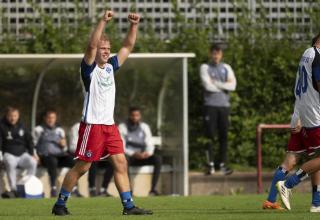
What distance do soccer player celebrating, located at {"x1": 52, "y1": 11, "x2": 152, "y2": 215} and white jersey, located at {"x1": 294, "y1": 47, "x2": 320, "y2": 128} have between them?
2.09m

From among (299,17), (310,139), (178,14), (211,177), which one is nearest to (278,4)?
(299,17)

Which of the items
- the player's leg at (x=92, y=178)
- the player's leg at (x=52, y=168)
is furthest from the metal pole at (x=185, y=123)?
the player's leg at (x=52, y=168)

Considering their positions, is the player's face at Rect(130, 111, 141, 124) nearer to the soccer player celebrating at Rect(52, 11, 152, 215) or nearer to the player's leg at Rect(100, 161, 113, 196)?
the player's leg at Rect(100, 161, 113, 196)

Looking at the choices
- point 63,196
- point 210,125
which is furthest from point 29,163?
point 63,196

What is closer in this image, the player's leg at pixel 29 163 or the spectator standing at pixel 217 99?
the player's leg at pixel 29 163

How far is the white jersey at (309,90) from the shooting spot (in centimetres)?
1341

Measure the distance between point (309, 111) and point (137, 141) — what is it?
27.7 feet

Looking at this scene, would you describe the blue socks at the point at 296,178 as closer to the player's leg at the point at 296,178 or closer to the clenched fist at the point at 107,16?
the player's leg at the point at 296,178

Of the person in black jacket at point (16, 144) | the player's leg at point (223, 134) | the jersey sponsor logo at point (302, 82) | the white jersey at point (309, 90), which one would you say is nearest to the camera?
the white jersey at point (309, 90)

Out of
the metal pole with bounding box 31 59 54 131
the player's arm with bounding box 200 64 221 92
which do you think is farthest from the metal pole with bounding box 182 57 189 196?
the metal pole with bounding box 31 59 54 131

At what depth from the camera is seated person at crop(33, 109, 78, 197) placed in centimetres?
2122

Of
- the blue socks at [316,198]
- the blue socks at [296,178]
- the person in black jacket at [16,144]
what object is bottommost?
the person in black jacket at [16,144]

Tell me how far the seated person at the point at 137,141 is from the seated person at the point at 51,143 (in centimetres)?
114

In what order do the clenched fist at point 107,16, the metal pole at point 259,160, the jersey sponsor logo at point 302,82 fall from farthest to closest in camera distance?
the metal pole at point 259,160 < the jersey sponsor logo at point 302,82 < the clenched fist at point 107,16
